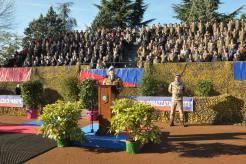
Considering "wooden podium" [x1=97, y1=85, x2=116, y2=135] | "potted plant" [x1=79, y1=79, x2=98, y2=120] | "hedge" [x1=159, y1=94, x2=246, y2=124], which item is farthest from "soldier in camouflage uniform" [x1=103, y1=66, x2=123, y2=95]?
"potted plant" [x1=79, y1=79, x2=98, y2=120]

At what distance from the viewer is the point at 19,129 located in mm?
13180

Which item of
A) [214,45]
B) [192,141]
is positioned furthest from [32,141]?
[214,45]

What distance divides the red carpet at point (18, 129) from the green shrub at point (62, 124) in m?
2.36

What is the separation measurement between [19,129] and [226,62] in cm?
876

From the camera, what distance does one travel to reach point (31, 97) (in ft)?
57.8

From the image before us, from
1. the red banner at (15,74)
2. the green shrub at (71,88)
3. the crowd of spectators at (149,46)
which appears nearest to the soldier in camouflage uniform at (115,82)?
the crowd of spectators at (149,46)

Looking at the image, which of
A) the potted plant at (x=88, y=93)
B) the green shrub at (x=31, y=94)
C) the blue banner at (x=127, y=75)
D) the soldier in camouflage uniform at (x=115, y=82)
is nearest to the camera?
the soldier in camouflage uniform at (x=115, y=82)

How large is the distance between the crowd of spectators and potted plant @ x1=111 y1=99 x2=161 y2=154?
8.86m

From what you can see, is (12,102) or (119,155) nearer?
(119,155)

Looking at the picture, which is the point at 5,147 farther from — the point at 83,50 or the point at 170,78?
the point at 83,50

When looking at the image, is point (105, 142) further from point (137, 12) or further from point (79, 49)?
point (137, 12)

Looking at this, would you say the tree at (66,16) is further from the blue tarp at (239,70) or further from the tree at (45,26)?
the blue tarp at (239,70)

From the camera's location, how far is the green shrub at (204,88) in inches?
645

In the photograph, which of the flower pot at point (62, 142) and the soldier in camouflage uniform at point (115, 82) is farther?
the soldier in camouflage uniform at point (115, 82)
